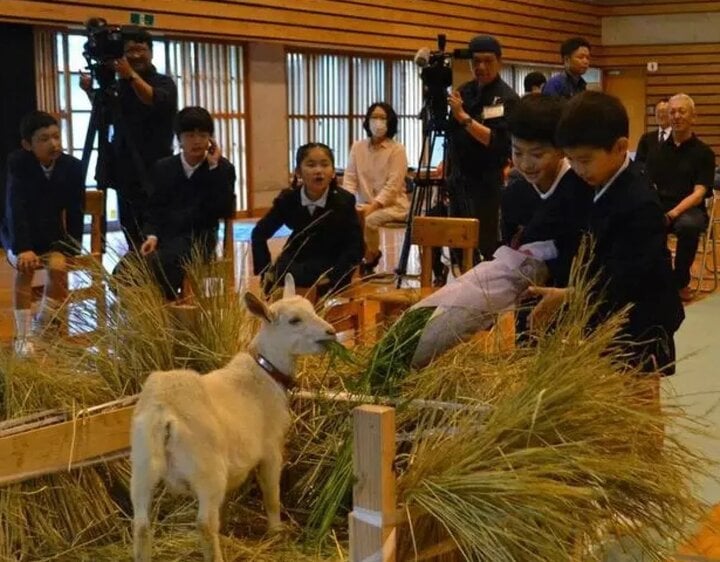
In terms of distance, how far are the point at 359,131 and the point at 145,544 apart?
36.5ft

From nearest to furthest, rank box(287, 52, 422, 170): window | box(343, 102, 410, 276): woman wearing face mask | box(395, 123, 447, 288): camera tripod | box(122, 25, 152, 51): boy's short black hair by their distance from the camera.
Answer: box(122, 25, 152, 51): boy's short black hair < box(395, 123, 447, 288): camera tripod < box(343, 102, 410, 276): woman wearing face mask < box(287, 52, 422, 170): window

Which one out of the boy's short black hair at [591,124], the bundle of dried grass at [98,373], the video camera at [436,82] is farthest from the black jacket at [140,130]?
the boy's short black hair at [591,124]

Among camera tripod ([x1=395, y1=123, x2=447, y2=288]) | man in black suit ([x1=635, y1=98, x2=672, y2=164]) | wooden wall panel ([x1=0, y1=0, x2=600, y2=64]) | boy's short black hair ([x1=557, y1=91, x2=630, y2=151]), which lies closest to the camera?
boy's short black hair ([x1=557, y1=91, x2=630, y2=151])

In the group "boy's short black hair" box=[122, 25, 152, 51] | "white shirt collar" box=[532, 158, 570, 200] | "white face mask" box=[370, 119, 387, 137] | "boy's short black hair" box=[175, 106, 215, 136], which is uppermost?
"boy's short black hair" box=[122, 25, 152, 51]

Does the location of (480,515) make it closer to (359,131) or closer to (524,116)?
(524,116)

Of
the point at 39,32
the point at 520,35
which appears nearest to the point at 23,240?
the point at 39,32

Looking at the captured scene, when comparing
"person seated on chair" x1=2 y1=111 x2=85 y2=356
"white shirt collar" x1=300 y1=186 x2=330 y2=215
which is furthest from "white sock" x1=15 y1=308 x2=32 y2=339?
"person seated on chair" x1=2 y1=111 x2=85 y2=356

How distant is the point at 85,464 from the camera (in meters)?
1.88

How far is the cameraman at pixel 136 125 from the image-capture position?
13.7ft

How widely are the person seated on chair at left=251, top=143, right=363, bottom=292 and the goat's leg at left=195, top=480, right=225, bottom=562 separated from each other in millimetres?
2251

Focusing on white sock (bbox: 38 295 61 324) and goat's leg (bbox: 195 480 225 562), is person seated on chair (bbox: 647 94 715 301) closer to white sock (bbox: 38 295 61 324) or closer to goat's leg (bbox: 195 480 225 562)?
white sock (bbox: 38 295 61 324)

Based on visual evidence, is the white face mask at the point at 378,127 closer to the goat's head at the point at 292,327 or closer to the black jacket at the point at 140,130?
the black jacket at the point at 140,130

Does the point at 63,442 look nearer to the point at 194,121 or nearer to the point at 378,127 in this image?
the point at 194,121

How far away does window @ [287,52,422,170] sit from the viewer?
37.2ft
